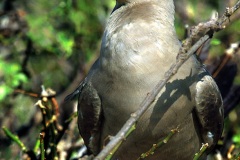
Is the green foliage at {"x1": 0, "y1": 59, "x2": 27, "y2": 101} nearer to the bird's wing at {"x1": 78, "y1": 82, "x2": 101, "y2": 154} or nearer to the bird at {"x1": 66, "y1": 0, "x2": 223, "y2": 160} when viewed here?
the bird's wing at {"x1": 78, "y1": 82, "x2": 101, "y2": 154}

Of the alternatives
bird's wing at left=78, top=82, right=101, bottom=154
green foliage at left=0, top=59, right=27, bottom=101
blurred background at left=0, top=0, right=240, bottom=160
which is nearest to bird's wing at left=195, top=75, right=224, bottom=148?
bird's wing at left=78, top=82, right=101, bottom=154

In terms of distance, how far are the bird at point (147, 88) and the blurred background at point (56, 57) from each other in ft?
3.73

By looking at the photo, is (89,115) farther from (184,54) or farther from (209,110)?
(184,54)

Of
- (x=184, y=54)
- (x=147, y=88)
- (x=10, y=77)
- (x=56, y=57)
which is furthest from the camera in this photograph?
Answer: (x=56, y=57)

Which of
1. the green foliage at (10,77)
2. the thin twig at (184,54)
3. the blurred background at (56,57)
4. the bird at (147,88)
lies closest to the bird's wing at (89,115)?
the bird at (147,88)

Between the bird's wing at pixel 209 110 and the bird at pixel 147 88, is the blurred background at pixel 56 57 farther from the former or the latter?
the bird at pixel 147 88

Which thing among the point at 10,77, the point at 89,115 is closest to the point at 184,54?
the point at 89,115

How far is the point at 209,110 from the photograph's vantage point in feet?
19.4

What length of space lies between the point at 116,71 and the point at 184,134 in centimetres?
77

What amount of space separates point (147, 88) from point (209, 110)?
2.50 feet

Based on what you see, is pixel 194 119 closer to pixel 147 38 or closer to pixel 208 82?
pixel 208 82

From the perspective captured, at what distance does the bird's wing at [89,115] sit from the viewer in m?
5.88

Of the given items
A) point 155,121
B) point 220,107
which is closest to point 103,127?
point 155,121

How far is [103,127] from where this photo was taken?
19.7 feet
